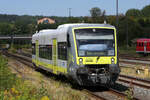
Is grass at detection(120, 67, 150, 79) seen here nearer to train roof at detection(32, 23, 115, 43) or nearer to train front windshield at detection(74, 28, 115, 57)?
train roof at detection(32, 23, 115, 43)

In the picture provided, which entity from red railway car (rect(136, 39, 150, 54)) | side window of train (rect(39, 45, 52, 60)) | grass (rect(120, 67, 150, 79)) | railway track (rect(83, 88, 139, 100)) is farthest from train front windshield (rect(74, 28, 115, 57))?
red railway car (rect(136, 39, 150, 54))

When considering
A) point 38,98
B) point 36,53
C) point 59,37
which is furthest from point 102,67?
point 36,53

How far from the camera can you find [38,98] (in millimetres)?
9594

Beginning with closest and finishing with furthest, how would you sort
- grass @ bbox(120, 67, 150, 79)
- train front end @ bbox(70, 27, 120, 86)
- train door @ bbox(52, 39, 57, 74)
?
train front end @ bbox(70, 27, 120, 86) → train door @ bbox(52, 39, 57, 74) → grass @ bbox(120, 67, 150, 79)

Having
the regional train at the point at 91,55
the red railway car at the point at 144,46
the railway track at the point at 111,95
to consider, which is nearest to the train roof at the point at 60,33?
the regional train at the point at 91,55

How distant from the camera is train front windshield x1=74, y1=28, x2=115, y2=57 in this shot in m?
13.5

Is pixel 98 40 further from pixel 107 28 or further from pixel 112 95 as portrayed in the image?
pixel 112 95

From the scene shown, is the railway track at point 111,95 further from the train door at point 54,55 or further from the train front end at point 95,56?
the train door at point 54,55

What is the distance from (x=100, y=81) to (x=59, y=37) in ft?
12.9

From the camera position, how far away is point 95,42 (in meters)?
13.7

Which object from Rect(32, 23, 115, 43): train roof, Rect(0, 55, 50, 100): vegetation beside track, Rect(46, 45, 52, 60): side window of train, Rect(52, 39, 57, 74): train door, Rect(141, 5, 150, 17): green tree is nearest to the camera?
Rect(0, 55, 50, 100): vegetation beside track

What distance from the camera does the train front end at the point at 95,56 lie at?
13289 millimetres

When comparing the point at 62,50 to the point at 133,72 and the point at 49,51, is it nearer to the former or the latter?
the point at 49,51

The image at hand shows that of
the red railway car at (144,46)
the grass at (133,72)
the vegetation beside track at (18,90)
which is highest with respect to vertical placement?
the red railway car at (144,46)
